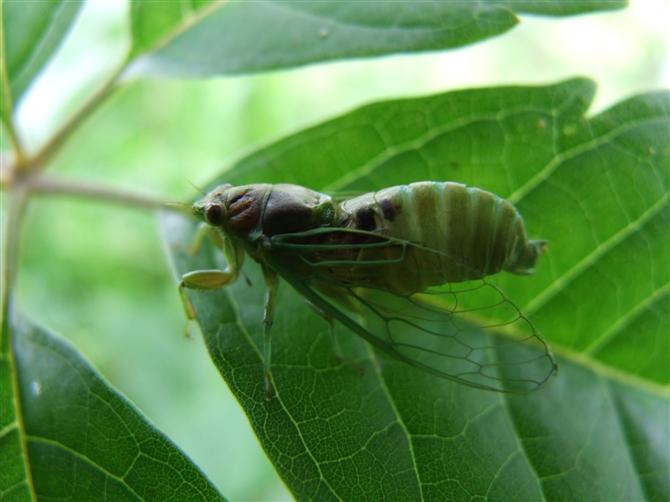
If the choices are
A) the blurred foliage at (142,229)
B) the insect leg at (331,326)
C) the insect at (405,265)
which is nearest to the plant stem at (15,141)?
the insect at (405,265)

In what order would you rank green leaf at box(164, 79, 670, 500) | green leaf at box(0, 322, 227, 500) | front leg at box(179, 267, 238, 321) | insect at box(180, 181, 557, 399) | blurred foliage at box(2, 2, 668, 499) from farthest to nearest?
blurred foliage at box(2, 2, 668, 499)
front leg at box(179, 267, 238, 321)
insect at box(180, 181, 557, 399)
green leaf at box(164, 79, 670, 500)
green leaf at box(0, 322, 227, 500)

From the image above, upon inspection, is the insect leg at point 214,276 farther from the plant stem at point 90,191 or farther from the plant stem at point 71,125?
the plant stem at point 71,125

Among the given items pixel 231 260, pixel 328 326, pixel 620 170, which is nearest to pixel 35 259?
pixel 231 260

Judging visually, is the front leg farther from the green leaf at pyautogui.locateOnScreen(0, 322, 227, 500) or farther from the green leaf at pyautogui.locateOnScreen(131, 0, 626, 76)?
the green leaf at pyautogui.locateOnScreen(131, 0, 626, 76)

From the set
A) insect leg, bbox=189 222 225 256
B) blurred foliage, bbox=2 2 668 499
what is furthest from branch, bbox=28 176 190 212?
blurred foliage, bbox=2 2 668 499

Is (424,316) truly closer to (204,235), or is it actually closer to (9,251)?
(204,235)
